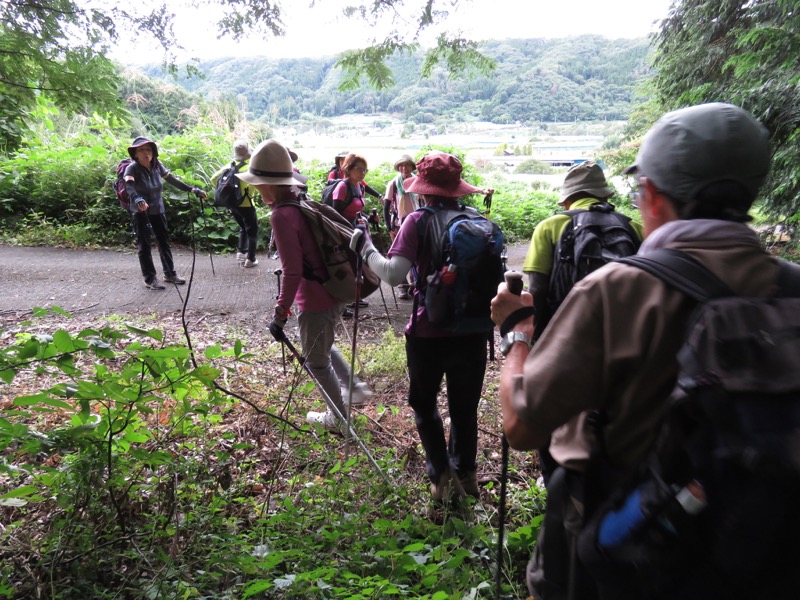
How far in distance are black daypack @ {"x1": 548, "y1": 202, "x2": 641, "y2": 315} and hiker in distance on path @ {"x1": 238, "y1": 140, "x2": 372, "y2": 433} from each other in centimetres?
162

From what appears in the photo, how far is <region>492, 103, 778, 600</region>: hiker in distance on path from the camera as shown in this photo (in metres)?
1.04

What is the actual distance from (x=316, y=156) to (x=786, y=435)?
13.9m

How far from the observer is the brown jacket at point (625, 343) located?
1026 millimetres

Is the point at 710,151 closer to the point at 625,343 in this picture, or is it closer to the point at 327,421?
the point at 625,343

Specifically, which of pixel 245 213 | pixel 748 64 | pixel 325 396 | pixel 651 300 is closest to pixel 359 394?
pixel 325 396

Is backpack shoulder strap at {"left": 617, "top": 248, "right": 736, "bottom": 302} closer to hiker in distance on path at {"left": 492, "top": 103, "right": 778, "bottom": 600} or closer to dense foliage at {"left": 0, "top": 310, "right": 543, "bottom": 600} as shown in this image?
hiker in distance on path at {"left": 492, "top": 103, "right": 778, "bottom": 600}

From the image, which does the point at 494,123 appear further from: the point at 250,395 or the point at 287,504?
the point at 287,504

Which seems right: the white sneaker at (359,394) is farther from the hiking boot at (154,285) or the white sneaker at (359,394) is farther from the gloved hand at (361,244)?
the hiking boot at (154,285)

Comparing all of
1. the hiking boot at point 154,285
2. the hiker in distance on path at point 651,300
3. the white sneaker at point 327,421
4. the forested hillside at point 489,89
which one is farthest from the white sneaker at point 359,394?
the forested hillside at point 489,89

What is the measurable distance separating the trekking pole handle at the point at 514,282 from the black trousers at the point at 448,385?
4.35 ft

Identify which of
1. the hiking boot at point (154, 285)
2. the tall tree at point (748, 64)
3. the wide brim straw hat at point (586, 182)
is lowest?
the hiking boot at point (154, 285)

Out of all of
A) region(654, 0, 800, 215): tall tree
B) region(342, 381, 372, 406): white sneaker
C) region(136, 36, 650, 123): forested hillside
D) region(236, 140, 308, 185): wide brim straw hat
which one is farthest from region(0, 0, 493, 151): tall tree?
region(136, 36, 650, 123): forested hillside

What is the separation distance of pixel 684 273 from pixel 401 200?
6114 millimetres

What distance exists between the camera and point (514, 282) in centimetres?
157
